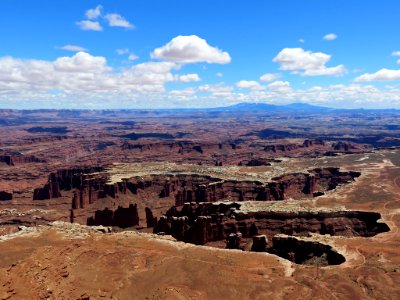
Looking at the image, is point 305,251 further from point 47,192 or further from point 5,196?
point 5,196

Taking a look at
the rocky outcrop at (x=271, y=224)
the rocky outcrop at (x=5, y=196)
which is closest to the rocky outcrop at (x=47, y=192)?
the rocky outcrop at (x=5, y=196)

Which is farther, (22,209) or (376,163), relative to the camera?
(376,163)

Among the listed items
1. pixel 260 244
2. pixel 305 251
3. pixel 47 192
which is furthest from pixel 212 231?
pixel 47 192

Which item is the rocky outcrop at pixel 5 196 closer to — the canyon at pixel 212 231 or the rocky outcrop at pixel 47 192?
the canyon at pixel 212 231

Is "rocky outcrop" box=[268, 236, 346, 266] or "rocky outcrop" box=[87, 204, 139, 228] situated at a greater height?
"rocky outcrop" box=[268, 236, 346, 266]

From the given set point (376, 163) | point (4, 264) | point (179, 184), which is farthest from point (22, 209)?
point (376, 163)

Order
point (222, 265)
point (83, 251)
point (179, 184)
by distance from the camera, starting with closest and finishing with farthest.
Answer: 1. point (222, 265)
2. point (83, 251)
3. point (179, 184)

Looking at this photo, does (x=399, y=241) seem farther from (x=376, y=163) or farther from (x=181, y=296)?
(x=376, y=163)

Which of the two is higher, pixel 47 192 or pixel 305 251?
pixel 305 251

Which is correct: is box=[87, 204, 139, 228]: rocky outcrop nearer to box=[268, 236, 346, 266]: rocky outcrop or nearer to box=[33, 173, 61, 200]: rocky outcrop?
box=[268, 236, 346, 266]: rocky outcrop

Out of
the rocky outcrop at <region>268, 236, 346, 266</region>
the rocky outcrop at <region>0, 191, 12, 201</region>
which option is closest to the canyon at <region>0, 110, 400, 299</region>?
the rocky outcrop at <region>268, 236, 346, 266</region>

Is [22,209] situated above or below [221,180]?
below
